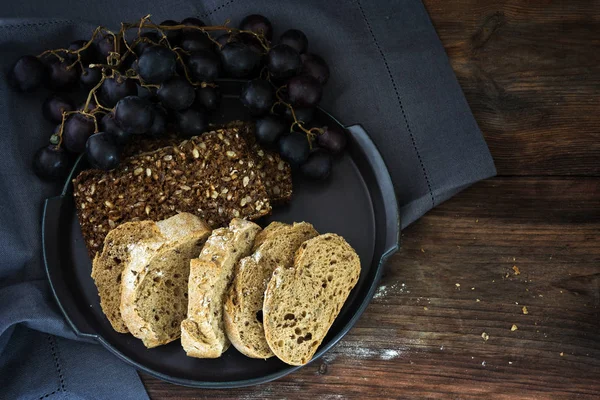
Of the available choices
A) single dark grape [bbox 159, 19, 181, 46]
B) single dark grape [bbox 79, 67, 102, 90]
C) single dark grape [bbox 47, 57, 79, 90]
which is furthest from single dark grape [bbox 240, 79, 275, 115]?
single dark grape [bbox 47, 57, 79, 90]

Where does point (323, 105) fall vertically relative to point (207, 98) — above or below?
below

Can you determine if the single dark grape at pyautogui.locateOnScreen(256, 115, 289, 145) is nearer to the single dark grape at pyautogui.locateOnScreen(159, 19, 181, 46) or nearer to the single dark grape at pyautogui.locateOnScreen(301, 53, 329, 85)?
the single dark grape at pyautogui.locateOnScreen(301, 53, 329, 85)

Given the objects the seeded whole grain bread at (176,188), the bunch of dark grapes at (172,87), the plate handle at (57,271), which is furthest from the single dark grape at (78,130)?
the plate handle at (57,271)

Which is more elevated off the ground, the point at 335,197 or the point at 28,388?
the point at 335,197

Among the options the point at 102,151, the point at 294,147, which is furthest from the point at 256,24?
the point at 102,151

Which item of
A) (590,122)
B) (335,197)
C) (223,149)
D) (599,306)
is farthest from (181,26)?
(599,306)

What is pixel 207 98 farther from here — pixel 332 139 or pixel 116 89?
pixel 332 139

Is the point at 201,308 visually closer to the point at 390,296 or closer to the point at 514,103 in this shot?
the point at 390,296
